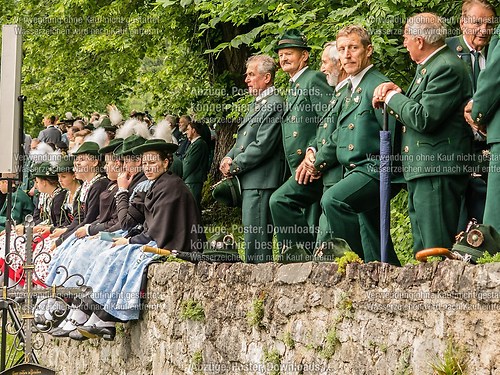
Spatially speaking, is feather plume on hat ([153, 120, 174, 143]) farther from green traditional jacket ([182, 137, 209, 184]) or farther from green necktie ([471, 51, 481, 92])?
green traditional jacket ([182, 137, 209, 184])

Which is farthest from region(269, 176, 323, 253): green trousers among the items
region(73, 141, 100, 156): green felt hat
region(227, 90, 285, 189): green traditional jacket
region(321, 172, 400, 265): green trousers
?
region(73, 141, 100, 156): green felt hat

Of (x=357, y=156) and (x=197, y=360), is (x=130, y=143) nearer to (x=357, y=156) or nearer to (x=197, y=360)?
(x=197, y=360)

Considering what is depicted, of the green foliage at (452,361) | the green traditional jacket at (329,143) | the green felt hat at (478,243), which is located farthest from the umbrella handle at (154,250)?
the green foliage at (452,361)

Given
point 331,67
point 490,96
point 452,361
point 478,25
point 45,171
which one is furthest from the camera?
point 45,171

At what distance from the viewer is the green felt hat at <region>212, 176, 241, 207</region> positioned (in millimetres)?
10889

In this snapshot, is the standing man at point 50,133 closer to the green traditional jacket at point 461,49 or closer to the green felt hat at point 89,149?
the green felt hat at point 89,149

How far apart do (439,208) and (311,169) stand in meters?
1.71

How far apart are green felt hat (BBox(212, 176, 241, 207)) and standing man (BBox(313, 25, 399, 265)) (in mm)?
1831

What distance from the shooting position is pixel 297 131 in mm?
10133

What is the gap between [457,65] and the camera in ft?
26.3

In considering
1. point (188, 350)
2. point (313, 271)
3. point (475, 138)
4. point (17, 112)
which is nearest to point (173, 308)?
point (188, 350)

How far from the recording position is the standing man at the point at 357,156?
28.4 ft

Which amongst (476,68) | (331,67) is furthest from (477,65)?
(331,67)

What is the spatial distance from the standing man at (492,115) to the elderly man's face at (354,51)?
5.87 ft
